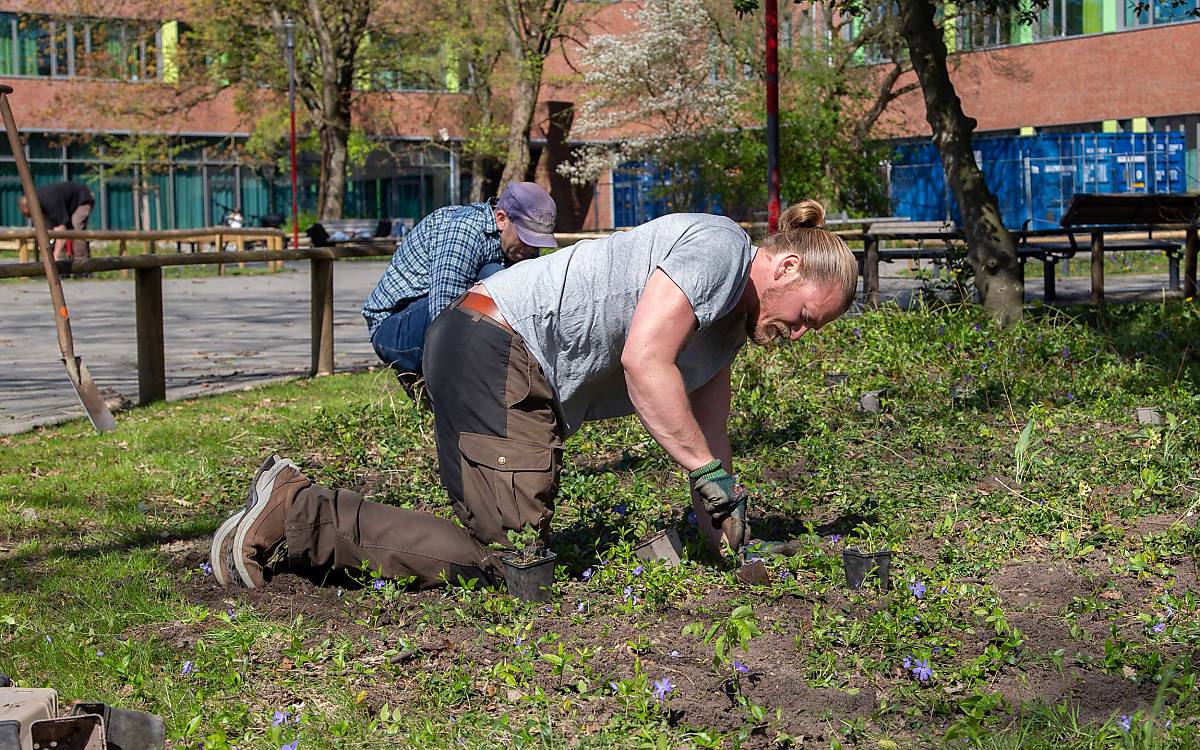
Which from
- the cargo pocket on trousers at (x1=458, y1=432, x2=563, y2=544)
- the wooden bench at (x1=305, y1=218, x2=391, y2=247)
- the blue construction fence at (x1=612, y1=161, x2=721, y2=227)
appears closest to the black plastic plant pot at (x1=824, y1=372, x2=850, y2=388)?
the cargo pocket on trousers at (x1=458, y1=432, x2=563, y2=544)

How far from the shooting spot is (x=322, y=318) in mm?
9812

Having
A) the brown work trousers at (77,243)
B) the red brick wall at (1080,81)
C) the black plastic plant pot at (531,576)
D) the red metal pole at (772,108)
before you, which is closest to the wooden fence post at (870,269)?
the red metal pole at (772,108)

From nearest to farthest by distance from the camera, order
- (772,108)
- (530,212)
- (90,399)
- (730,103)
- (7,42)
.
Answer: (530,212)
(90,399)
(772,108)
(730,103)
(7,42)

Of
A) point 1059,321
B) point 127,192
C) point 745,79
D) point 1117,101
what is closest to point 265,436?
point 1059,321

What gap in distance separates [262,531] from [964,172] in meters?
7.23

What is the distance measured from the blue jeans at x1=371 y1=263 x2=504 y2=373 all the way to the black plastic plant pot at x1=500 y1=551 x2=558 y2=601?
7.91 ft

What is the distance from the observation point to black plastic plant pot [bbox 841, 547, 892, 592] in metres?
3.77

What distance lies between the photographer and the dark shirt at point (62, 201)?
20.4 metres

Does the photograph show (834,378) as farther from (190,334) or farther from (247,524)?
(190,334)

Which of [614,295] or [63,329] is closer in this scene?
[614,295]

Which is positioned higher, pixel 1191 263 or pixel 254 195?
pixel 254 195

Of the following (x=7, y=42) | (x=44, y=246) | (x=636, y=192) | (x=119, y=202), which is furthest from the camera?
(x=636, y=192)

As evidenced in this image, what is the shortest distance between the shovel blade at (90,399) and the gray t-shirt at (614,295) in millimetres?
3988

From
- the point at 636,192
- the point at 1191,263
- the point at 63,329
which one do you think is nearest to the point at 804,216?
the point at 63,329
